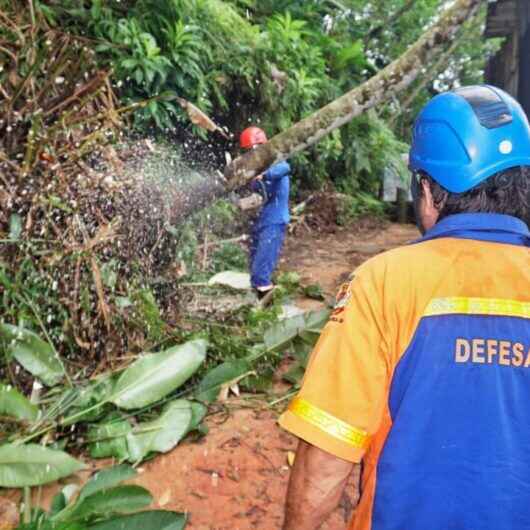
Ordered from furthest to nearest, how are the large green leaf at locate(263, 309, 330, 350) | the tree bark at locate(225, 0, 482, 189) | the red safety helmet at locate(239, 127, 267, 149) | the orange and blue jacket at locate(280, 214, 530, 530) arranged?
the red safety helmet at locate(239, 127, 267, 149), the tree bark at locate(225, 0, 482, 189), the large green leaf at locate(263, 309, 330, 350), the orange and blue jacket at locate(280, 214, 530, 530)

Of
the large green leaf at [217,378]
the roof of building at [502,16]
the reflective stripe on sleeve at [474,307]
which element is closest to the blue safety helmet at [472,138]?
the reflective stripe on sleeve at [474,307]

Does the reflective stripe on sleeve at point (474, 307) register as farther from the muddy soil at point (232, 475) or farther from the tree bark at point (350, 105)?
the tree bark at point (350, 105)

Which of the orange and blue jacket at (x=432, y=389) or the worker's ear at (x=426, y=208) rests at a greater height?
the worker's ear at (x=426, y=208)

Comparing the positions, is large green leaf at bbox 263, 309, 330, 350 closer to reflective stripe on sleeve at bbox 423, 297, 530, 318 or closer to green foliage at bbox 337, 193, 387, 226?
reflective stripe on sleeve at bbox 423, 297, 530, 318

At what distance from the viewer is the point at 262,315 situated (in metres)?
4.86

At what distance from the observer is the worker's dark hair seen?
54.4 inches

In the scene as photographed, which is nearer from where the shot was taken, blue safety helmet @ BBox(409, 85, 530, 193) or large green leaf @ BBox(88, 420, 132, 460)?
blue safety helmet @ BBox(409, 85, 530, 193)

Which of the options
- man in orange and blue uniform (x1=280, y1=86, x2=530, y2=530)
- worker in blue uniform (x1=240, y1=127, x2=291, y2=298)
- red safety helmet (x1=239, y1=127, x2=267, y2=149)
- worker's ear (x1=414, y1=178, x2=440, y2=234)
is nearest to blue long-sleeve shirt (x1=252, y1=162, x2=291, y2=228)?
worker in blue uniform (x1=240, y1=127, x2=291, y2=298)

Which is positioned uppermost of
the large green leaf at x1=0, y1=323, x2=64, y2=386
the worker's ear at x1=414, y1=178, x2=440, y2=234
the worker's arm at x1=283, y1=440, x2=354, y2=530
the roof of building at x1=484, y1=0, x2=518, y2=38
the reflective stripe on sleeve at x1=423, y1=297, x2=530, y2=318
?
the roof of building at x1=484, y1=0, x2=518, y2=38

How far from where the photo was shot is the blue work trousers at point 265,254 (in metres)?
6.54

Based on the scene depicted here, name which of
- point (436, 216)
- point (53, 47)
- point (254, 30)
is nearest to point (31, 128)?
point (53, 47)

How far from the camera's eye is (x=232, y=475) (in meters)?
2.99

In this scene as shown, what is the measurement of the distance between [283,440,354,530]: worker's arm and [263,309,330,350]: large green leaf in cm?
264

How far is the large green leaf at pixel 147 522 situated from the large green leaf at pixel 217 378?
4.02 feet
